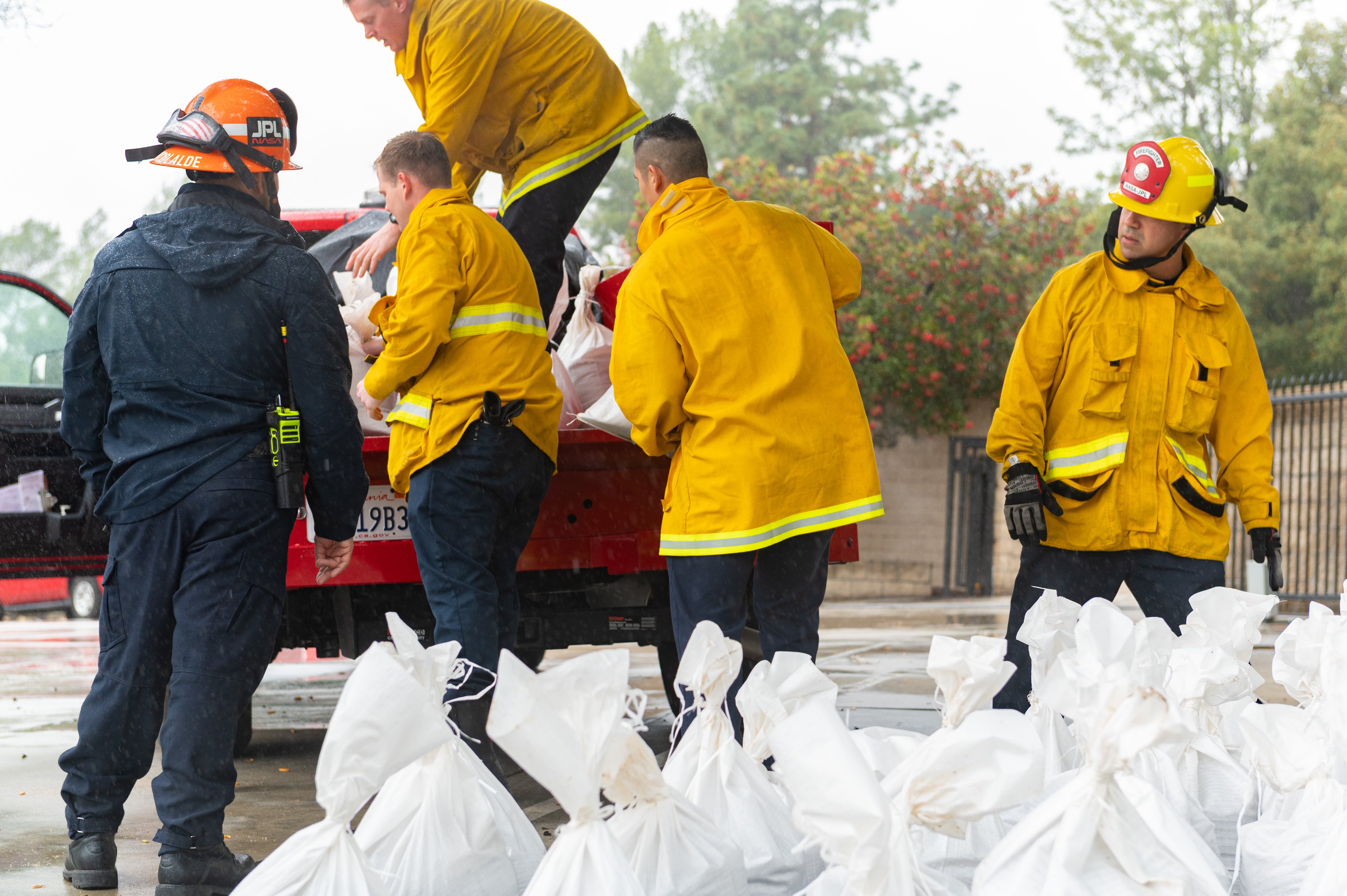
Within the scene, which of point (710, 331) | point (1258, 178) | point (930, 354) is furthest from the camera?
point (1258, 178)

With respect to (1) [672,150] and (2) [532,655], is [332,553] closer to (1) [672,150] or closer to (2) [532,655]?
(1) [672,150]

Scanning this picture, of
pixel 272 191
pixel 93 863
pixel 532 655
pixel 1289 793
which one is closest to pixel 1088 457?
pixel 1289 793

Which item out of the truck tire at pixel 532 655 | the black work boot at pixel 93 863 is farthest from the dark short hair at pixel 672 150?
the truck tire at pixel 532 655

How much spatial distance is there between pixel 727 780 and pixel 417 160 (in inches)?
77.7

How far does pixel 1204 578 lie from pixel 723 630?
4.53 ft

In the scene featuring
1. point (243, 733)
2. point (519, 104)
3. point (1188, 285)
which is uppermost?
point (519, 104)

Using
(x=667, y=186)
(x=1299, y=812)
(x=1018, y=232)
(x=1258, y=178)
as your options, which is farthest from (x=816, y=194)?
(x=1299, y=812)

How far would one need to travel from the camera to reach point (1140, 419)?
379 cm

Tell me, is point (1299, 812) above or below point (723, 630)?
below

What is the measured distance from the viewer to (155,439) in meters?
3.13

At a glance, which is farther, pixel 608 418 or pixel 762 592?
pixel 608 418

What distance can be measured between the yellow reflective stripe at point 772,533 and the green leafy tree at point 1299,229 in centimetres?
1807

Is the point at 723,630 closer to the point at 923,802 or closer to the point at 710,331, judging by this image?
the point at 710,331

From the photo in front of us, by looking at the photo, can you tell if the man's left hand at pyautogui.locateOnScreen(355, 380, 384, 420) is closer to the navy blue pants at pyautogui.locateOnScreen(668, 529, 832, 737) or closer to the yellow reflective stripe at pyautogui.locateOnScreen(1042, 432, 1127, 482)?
the navy blue pants at pyautogui.locateOnScreen(668, 529, 832, 737)
